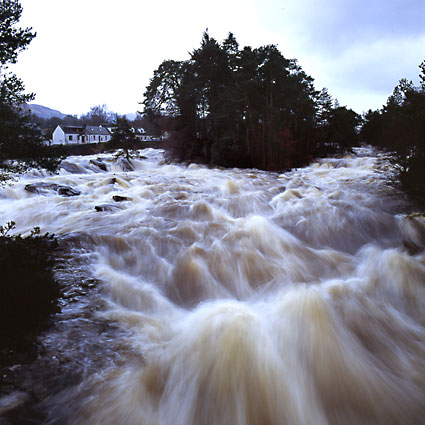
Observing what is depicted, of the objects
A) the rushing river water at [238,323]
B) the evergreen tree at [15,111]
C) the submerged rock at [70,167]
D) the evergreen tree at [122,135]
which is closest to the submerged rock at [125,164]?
the evergreen tree at [122,135]

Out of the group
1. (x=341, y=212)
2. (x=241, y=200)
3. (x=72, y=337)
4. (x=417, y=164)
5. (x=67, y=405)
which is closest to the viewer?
(x=67, y=405)

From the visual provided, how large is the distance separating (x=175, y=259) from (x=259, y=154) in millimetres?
16482

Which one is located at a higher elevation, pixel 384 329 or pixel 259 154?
pixel 259 154

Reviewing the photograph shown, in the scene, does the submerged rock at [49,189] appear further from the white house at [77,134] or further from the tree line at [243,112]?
→ the white house at [77,134]

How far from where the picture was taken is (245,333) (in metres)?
3.21

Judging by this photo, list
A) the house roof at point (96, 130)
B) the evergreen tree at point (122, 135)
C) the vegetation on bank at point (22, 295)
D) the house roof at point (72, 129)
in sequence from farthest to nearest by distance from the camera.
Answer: the house roof at point (96, 130), the house roof at point (72, 129), the evergreen tree at point (122, 135), the vegetation on bank at point (22, 295)

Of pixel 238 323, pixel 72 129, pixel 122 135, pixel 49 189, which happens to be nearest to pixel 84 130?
Result: pixel 72 129

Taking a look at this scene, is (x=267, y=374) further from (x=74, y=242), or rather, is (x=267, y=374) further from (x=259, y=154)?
(x=259, y=154)

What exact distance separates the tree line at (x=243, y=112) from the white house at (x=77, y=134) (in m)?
48.9

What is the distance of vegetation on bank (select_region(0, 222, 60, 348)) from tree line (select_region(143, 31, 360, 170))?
708 inches

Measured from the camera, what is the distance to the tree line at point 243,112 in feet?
69.4

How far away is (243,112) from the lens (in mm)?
A: 24203

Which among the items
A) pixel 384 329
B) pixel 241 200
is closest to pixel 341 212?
pixel 241 200

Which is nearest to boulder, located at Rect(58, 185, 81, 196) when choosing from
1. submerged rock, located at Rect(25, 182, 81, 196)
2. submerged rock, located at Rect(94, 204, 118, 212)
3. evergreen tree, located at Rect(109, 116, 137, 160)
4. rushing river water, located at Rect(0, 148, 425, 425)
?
submerged rock, located at Rect(25, 182, 81, 196)
